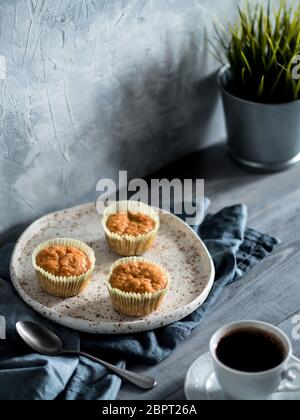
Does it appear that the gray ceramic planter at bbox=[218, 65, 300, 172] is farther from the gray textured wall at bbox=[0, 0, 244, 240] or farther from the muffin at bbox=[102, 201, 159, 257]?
the muffin at bbox=[102, 201, 159, 257]

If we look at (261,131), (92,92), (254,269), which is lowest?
(254,269)

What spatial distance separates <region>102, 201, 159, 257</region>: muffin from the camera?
1.22 m

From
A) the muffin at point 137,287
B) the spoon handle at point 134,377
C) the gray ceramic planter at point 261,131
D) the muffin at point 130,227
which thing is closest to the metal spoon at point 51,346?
the spoon handle at point 134,377

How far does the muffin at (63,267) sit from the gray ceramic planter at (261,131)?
16.8 inches

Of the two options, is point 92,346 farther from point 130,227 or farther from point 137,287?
point 130,227

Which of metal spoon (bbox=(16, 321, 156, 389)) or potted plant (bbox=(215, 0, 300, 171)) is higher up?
potted plant (bbox=(215, 0, 300, 171))

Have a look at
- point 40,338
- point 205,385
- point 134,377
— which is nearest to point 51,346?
point 40,338

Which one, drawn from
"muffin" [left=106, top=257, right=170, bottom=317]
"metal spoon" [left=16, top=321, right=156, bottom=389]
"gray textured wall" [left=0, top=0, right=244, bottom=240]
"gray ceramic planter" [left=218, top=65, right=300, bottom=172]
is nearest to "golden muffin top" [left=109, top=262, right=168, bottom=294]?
"muffin" [left=106, top=257, right=170, bottom=317]

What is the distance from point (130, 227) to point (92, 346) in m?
0.24

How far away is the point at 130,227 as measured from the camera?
48.8 inches

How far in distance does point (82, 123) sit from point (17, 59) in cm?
19

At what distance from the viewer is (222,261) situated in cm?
124
